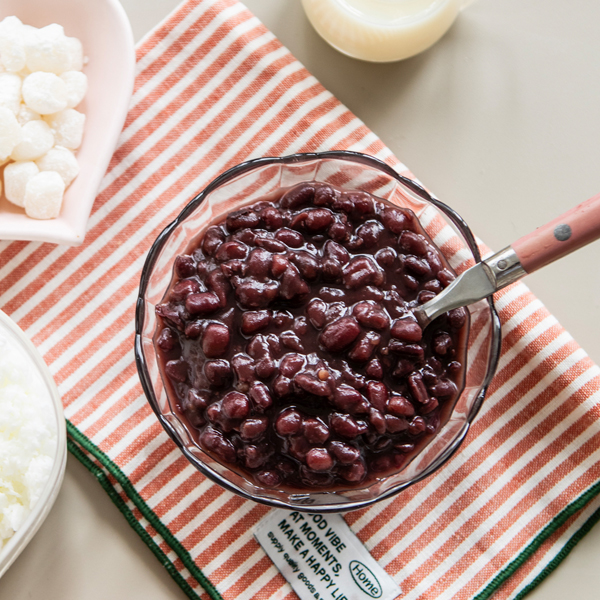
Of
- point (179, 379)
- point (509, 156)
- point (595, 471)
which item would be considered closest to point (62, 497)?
point (179, 379)

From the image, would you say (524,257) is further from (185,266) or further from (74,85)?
(74,85)

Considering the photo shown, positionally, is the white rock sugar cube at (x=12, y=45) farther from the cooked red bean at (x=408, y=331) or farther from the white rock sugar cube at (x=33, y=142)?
the cooked red bean at (x=408, y=331)

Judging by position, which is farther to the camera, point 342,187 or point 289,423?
point 342,187

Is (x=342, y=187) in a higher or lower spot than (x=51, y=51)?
lower

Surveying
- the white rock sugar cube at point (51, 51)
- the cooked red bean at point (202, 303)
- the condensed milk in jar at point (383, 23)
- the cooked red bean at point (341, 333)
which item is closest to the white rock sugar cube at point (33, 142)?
the white rock sugar cube at point (51, 51)

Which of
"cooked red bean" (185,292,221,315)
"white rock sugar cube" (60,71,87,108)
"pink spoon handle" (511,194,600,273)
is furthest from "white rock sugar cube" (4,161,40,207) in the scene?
"pink spoon handle" (511,194,600,273)

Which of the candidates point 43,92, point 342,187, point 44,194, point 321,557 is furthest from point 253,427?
point 43,92

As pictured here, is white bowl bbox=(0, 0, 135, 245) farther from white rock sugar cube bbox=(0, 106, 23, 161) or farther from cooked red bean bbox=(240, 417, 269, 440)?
cooked red bean bbox=(240, 417, 269, 440)
